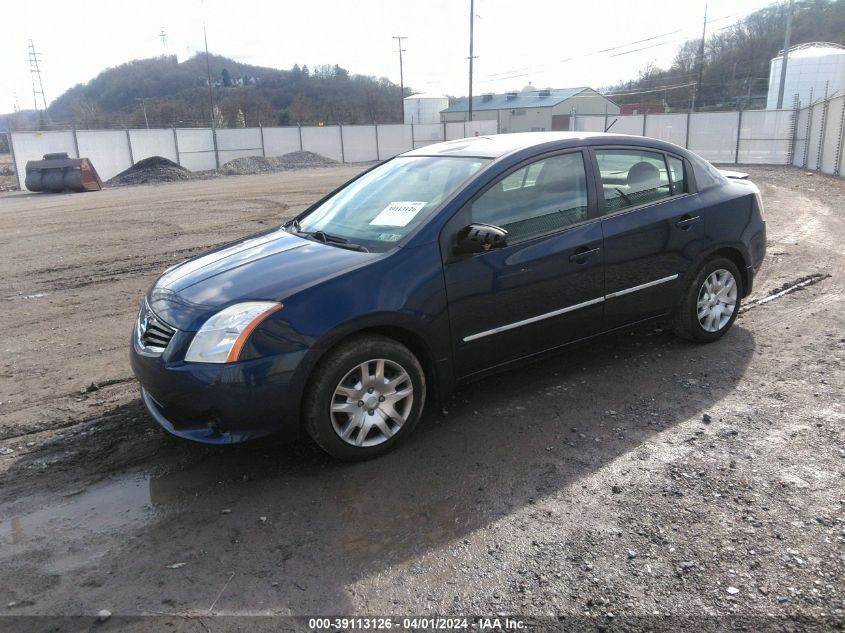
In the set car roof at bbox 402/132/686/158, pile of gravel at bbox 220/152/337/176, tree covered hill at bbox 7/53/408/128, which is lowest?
pile of gravel at bbox 220/152/337/176

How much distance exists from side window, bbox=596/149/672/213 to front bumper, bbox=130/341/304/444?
2628mm

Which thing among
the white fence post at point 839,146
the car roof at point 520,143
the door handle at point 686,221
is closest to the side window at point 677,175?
the car roof at point 520,143

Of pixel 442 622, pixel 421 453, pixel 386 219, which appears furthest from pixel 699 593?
pixel 386 219

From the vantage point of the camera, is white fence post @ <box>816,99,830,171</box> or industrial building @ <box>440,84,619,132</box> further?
industrial building @ <box>440,84,619,132</box>

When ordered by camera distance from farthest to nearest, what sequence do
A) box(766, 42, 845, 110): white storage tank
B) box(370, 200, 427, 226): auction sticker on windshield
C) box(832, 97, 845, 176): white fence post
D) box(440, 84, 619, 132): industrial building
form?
box(440, 84, 619, 132): industrial building < box(766, 42, 845, 110): white storage tank < box(832, 97, 845, 176): white fence post < box(370, 200, 427, 226): auction sticker on windshield

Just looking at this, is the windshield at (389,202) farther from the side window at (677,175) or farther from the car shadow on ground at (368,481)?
the side window at (677,175)

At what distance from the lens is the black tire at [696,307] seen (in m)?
5.12

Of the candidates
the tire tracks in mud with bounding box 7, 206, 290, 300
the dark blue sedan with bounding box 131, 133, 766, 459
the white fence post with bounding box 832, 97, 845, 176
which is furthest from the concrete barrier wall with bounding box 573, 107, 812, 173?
the dark blue sedan with bounding box 131, 133, 766, 459

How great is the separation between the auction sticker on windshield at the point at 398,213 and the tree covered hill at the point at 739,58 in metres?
67.1

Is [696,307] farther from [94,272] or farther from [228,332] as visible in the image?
[94,272]

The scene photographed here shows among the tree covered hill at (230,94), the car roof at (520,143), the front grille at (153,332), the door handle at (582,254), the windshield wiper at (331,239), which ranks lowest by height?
the front grille at (153,332)

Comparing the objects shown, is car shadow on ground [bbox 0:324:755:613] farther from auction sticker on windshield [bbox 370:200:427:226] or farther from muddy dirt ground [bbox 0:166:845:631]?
auction sticker on windshield [bbox 370:200:427:226]

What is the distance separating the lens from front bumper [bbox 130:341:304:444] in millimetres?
3342

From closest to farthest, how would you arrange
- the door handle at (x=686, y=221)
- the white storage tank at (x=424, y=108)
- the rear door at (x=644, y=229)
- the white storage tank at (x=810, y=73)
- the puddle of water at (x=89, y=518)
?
the puddle of water at (x=89, y=518) < the rear door at (x=644, y=229) < the door handle at (x=686, y=221) < the white storage tank at (x=810, y=73) < the white storage tank at (x=424, y=108)
